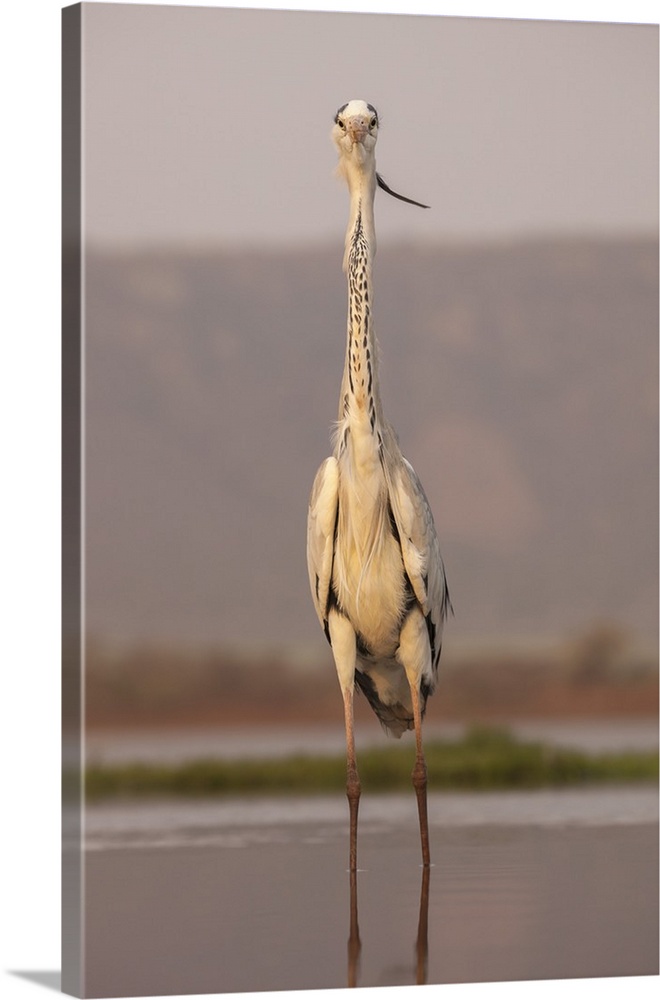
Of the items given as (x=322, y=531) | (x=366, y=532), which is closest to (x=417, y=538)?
(x=366, y=532)

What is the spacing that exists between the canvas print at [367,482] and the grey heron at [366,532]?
1 centimetres

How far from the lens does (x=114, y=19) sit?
250 inches

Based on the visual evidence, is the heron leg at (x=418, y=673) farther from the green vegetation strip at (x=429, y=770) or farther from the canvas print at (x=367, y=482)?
the green vegetation strip at (x=429, y=770)

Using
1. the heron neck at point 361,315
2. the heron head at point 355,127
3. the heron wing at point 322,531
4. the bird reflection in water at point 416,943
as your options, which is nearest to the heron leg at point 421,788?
the bird reflection in water at point 416,943

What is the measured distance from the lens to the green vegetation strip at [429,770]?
22.4 ft

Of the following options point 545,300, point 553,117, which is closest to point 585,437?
point 545,300

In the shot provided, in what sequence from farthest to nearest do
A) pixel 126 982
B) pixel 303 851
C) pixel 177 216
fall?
pixel 303 851
pixel 177 216
pixel 126 982

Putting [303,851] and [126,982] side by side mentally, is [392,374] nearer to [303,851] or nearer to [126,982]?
[303,851]

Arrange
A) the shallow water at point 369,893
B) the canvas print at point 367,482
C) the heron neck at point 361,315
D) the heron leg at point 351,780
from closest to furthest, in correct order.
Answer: the shallow water at point 369,893 < the canvas print at point 367,482 < the heron neck at point 361,315 < the heron leg at point 351,780

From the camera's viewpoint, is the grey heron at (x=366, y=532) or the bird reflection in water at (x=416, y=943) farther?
the grey heron at (x=366, y=532)

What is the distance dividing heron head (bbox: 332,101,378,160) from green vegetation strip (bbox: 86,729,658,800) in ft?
6.75

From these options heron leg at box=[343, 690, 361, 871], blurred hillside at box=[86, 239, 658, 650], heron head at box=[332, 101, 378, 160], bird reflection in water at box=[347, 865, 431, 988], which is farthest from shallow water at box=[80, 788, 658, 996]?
heron head at box=[332, 101, 378, 160]

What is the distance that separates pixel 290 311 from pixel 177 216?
587mm

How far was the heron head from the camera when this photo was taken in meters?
6.77
